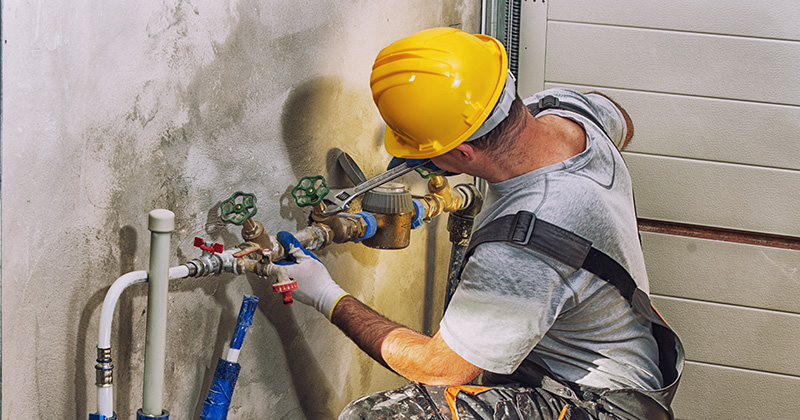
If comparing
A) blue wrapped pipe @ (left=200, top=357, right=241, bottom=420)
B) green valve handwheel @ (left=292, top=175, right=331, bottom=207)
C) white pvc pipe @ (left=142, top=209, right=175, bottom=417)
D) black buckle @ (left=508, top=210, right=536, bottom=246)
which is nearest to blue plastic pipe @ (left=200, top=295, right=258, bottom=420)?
blue wrapped pipe @ (left=200, top=357, right=241, bottom=420)

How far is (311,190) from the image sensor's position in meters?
1.26

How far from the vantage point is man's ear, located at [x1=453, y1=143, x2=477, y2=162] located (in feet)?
3.87

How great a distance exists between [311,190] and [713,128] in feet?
4.56

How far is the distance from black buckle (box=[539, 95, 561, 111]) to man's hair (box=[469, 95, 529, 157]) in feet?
0.89

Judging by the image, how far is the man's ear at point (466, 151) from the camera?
3.87ft

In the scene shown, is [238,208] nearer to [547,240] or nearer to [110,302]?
[110,302]

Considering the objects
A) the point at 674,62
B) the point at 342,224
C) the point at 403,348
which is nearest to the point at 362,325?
the point at 403,348

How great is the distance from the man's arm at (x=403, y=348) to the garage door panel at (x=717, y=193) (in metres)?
1.19

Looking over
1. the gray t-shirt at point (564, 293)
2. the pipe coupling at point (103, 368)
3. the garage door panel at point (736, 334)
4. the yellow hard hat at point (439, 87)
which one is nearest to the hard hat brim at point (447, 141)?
the yellow hard hat at point (439, 87)

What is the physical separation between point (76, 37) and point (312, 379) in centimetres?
92

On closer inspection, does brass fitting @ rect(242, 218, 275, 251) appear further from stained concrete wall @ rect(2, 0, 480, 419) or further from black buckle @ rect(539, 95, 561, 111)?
black buckle @ rect(539, 95, 561, 111)

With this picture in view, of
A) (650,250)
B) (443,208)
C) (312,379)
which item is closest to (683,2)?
(650,250)

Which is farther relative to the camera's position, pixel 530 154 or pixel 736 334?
pixel 736 334

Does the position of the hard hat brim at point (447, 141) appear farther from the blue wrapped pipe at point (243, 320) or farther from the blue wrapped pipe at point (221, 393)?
the blue wrapped pipe at point (221, 393)
